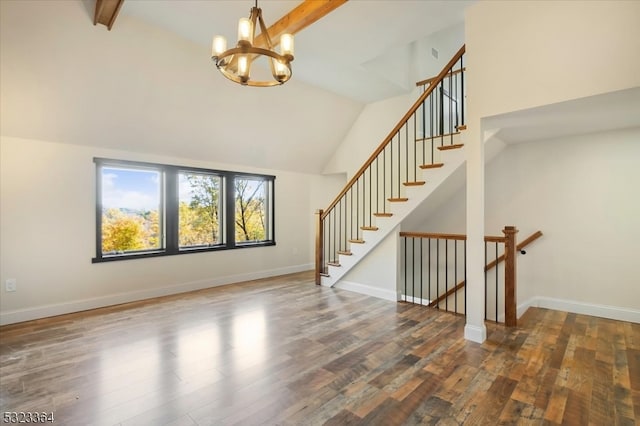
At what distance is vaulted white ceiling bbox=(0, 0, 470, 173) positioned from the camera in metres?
3.06

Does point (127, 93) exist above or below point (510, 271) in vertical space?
above

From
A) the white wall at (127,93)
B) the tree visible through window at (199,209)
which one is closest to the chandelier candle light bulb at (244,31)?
the white wall at (127,93)

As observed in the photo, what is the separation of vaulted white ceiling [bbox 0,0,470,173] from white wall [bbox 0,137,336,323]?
0.26 m

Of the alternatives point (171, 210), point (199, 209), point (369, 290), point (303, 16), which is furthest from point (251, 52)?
point (199, 209)

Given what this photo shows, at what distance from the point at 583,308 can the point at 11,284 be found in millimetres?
7037

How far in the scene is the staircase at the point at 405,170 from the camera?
3.89 meters

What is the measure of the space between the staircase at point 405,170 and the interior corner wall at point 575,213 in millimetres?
1125

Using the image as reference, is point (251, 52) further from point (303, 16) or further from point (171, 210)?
point (171, 210)

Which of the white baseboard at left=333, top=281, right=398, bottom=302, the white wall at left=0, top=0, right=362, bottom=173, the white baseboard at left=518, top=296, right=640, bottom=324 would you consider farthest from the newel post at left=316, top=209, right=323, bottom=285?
the white baseboard at left=518, top=296, right=640, bottom=324

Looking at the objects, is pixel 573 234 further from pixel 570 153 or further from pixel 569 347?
pixel 569 347

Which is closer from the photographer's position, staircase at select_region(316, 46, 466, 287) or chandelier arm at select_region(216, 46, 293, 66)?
chandelier arm at select_region(216, 46, 293, 66)

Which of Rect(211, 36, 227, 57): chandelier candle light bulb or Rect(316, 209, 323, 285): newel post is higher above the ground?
Rect(211, 36, 227, 57): chandelier candle light bulb

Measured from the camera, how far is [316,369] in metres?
2.46

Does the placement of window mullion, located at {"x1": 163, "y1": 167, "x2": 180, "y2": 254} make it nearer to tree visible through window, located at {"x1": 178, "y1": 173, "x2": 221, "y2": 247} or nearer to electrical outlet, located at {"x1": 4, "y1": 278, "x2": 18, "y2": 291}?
tree visible through window, located at {"x1": 178, "y1": 173, "x2": 221, "y2": 247}
